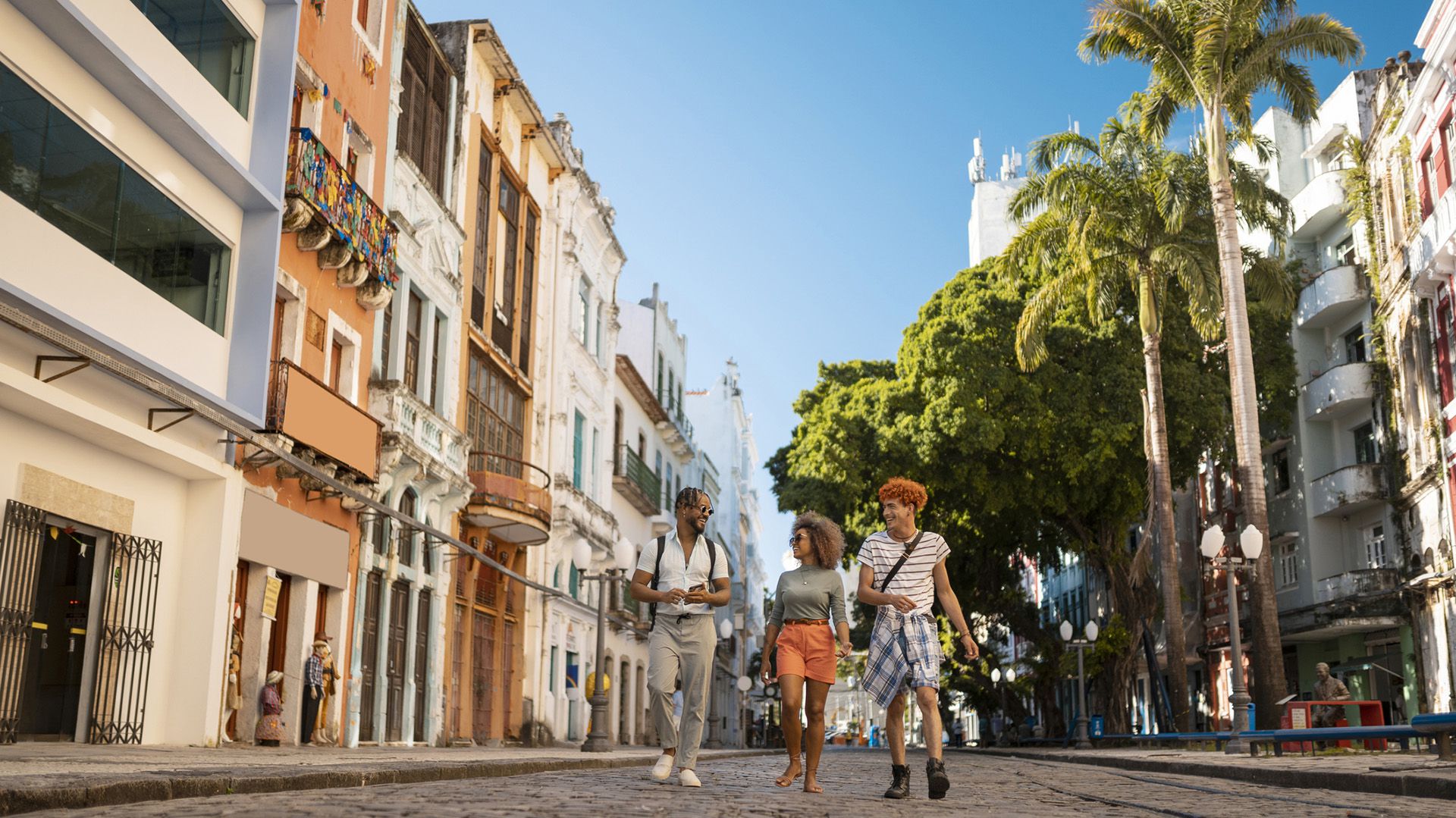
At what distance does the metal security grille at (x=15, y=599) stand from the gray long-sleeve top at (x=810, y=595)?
765 centimetres

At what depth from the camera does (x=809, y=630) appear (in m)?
9.26

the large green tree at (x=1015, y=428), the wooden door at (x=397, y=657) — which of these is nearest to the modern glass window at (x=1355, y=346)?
the large green tree at (x=1015, y=428)

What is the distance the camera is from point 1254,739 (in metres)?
18.2

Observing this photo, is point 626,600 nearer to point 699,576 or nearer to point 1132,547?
point 1132,547

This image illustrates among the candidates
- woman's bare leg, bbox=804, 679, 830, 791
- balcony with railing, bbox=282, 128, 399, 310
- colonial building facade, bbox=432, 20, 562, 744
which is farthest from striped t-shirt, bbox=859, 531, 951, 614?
colonial building facade, bbox=432, 20, 562, 744

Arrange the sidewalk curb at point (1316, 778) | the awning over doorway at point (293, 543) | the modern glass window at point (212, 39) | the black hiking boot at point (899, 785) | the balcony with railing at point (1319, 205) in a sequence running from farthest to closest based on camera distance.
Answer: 1. the balcony with railing at point (1319, 205)
2. the awning over doorway at point (293, 543)
3. the modern glass window at point (212, 39)
4. the sidewalk curb at point (1316, 778)
5. the black hiking boot at point (899, 785)

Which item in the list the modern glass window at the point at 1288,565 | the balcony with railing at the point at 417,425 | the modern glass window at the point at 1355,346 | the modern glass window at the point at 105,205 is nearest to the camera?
the modern glass window at the point at 105,205

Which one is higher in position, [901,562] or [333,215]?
[333,215]

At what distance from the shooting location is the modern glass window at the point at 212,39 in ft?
51.9

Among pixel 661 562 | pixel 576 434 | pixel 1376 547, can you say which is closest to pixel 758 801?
pixel 661 562

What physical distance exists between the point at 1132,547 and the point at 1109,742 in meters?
25.9

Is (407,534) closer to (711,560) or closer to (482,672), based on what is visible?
(482,672)

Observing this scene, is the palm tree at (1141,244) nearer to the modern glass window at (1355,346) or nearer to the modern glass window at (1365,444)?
the modern glass window at (1355,346)

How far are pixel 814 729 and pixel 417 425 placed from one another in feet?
51.0
